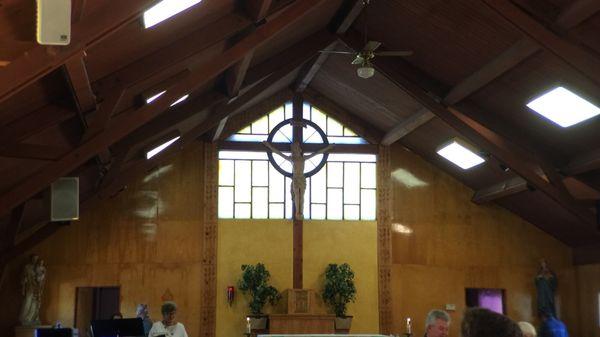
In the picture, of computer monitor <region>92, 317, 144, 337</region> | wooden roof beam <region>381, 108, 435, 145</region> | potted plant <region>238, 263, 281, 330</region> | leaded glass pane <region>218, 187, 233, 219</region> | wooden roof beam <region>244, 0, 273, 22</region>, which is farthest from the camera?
leaded glass pane <region>218, 187, 233, 219</region>

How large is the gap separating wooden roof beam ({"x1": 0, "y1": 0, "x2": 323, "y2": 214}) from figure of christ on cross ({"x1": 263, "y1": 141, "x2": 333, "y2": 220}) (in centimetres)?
558

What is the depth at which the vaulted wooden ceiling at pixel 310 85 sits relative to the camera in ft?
26.7

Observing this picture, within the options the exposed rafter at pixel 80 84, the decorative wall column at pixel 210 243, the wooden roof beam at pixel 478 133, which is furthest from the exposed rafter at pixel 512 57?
the exposed rafter at pixel 80 84

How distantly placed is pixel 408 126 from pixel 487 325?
12587mm

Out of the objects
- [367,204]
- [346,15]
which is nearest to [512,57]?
[346,15]

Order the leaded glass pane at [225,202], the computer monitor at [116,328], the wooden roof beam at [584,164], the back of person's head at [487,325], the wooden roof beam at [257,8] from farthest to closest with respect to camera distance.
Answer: the leaded glass pane at [225,202]
the wooden roof beam at [584,164]
the wooden roof beam at [257,8]
the computer monitor at [116,328]
the back of person's head at [487,325]

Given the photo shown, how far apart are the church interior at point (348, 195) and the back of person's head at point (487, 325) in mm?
8402

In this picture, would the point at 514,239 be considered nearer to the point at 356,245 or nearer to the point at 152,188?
→ the point at 356,245

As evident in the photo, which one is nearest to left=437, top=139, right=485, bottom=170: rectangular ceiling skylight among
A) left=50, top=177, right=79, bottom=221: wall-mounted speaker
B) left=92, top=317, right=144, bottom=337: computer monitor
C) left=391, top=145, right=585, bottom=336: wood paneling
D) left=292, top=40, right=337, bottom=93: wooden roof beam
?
left=391, top=145, right=585, bottom=336: wood paneling

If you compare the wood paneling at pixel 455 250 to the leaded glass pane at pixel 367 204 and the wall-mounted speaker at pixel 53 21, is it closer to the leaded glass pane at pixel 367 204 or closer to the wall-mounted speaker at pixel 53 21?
the leaded glass pane at pixel 367 204

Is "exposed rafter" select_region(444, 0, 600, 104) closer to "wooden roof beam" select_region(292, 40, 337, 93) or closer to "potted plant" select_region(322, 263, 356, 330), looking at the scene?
"wooden roof beam" select_region(292, 40, 337, 93)

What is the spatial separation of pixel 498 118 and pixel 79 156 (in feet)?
24.0

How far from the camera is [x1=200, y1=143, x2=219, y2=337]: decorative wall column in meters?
15.5

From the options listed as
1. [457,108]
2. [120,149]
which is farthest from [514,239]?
[120,149]
